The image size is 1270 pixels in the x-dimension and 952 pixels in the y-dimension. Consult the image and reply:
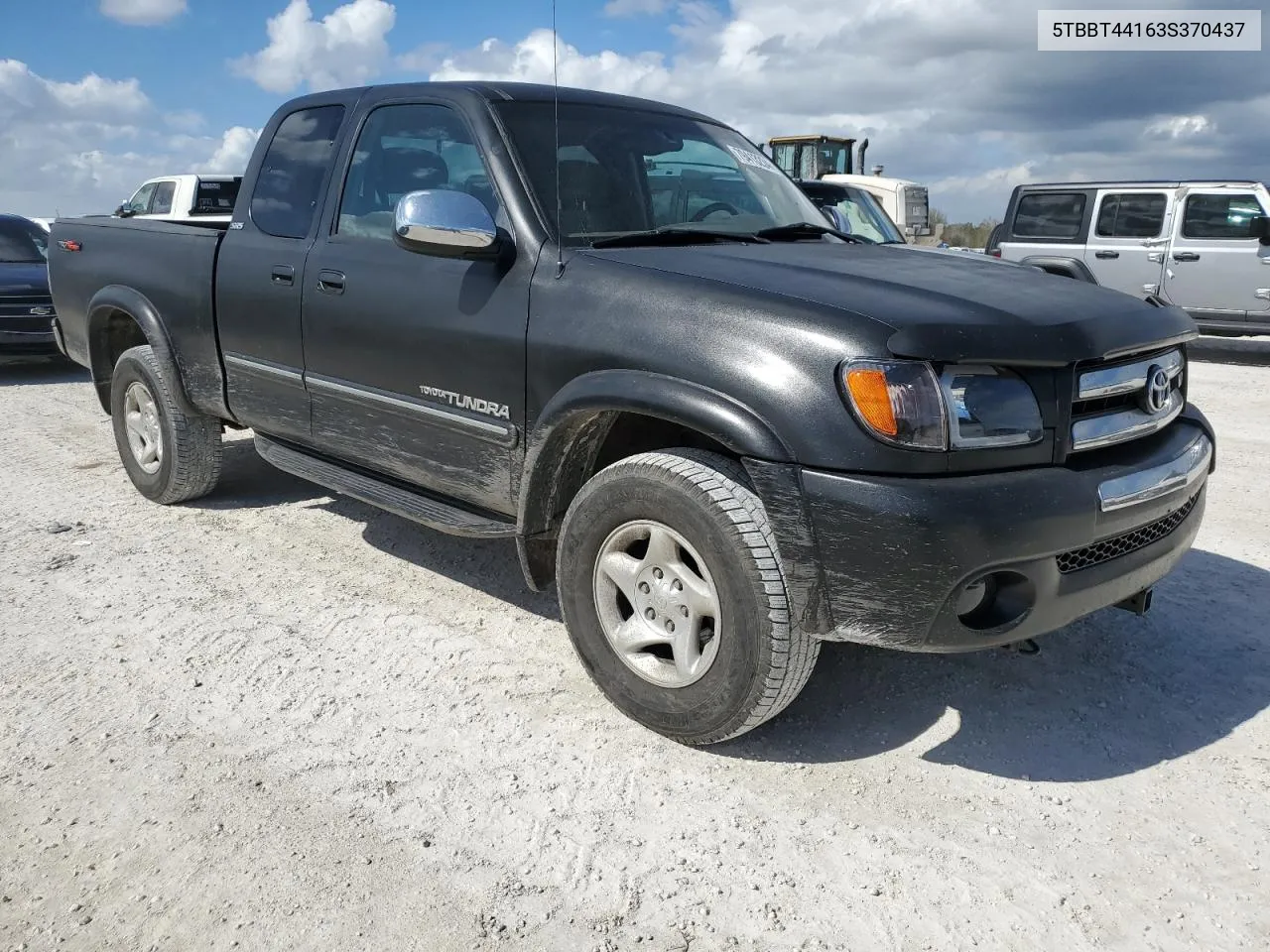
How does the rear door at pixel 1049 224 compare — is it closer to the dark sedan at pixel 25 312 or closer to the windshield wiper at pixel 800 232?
the windshield wiper at pixel 800 232

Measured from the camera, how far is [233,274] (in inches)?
176

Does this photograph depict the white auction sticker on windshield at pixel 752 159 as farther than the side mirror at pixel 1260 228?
No

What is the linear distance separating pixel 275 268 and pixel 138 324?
5.11ft

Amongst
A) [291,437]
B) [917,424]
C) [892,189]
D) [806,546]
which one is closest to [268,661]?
[291,437]

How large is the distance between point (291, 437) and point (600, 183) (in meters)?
1.90

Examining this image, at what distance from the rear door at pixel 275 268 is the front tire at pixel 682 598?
170 centimetres

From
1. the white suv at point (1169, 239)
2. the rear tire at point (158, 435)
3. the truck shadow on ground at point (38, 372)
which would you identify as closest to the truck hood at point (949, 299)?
the rear tire at point (158, 435)

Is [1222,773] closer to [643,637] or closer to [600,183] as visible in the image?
[643,637]

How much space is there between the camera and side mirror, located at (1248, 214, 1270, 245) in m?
11.2

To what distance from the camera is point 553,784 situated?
2.82m

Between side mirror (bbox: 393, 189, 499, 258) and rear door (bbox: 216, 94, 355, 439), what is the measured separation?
1.13 m

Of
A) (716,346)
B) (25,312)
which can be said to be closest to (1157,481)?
(716,346)

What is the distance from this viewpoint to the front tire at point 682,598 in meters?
2.67

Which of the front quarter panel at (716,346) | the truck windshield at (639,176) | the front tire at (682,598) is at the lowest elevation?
the front tire at (682,598)
